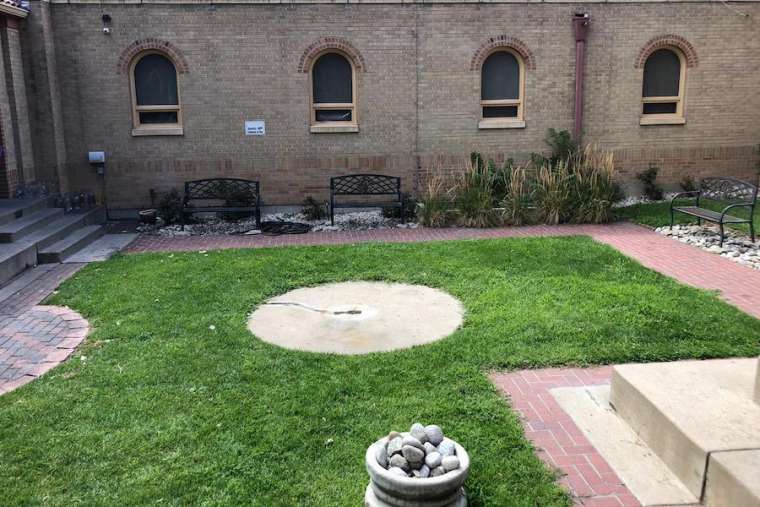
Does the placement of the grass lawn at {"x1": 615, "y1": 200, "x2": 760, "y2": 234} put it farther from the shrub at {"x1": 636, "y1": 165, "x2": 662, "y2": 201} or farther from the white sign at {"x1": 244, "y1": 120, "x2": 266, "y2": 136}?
the white sign at {"x1": 244, "y1": 120, "x2": 266, "y2": 136}

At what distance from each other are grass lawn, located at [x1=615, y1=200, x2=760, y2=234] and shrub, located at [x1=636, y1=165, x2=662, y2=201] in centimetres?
52

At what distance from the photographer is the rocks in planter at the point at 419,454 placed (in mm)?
3326

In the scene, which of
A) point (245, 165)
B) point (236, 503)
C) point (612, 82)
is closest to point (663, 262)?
point (612, 82)

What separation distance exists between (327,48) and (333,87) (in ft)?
2.46

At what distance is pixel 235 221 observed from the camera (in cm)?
1252

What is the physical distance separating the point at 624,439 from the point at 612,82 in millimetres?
10797

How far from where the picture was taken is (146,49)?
1238cm

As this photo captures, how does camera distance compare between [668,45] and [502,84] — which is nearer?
[502,84]

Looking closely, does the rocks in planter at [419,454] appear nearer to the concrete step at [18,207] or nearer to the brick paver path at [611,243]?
the brick paver path at [611,243]

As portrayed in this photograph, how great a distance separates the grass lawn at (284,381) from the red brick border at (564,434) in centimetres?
12

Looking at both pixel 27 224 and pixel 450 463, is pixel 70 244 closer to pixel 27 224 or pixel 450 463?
pixel 27 224

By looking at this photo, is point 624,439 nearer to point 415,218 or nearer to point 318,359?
point 318,359

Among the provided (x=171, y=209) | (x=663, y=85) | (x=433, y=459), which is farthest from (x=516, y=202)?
(x=433, y=459)

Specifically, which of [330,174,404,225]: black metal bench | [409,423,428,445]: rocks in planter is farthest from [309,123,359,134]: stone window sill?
[409,423,428,445]: rocks in planter
